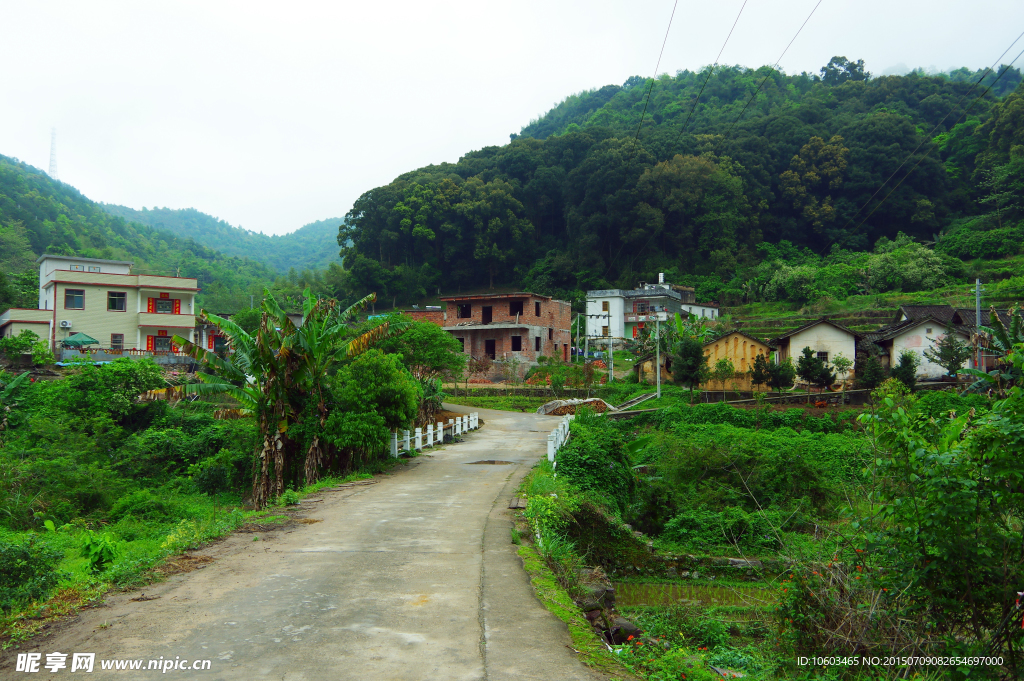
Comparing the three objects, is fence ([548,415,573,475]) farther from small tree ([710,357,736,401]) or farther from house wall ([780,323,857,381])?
house wall ([780,323,857,381])

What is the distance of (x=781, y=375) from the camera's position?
97.7 ft

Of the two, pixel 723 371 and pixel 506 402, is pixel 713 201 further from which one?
pixel 506 402

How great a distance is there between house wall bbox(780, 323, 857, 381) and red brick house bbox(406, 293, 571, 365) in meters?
19.6

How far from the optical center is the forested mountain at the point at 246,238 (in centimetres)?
11157

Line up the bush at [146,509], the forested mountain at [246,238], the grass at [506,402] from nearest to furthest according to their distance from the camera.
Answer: the bush at [146,509] → the grass at [506,402] → the forested mountain at [246,238]

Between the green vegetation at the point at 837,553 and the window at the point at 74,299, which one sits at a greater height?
the window at the point at 74,299

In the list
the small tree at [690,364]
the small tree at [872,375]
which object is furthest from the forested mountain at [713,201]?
the small tree at [690,364]

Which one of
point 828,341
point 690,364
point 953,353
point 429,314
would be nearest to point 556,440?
point 690,364

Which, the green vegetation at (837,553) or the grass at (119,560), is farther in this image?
the grass at (119,560)

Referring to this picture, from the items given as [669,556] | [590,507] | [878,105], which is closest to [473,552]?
[590,507]

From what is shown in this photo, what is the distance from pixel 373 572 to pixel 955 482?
6093 mm

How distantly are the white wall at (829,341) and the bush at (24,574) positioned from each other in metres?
35.0

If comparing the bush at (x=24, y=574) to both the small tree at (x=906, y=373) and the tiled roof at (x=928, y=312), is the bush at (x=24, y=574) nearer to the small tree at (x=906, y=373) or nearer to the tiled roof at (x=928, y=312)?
the small tree at (x=906, y=373)

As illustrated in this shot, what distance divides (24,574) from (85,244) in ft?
245
